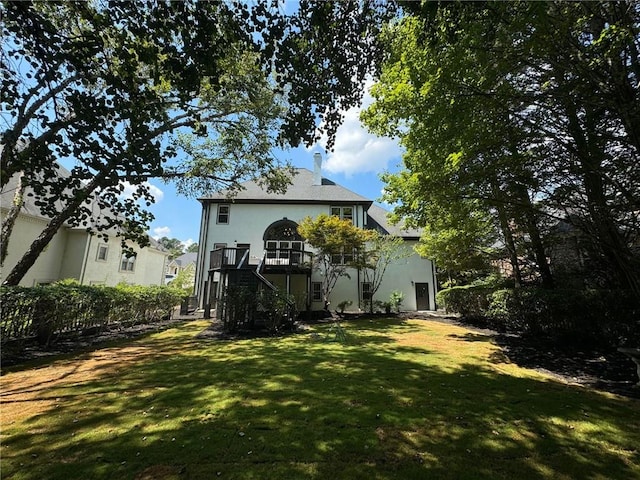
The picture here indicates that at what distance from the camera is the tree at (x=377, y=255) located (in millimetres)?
16188

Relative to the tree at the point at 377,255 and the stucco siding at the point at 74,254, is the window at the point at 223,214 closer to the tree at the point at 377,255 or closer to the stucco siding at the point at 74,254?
the stucco siding at the point at 74,254

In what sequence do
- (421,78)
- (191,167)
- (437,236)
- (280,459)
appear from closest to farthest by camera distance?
(280,459)
(421,78)
(191,167)
(437,236)

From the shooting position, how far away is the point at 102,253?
743 inches

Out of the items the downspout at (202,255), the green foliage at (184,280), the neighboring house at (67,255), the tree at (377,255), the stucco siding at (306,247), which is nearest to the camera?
the neighboring house at (67,255)

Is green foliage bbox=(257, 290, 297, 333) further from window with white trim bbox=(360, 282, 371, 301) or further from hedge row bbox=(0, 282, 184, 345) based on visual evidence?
window with white trim bbox=(360, 282, 371, 301)

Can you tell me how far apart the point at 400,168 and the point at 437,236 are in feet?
14.4

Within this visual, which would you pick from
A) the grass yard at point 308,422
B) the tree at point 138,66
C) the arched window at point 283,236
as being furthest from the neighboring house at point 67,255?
the grass yard at point 308,422

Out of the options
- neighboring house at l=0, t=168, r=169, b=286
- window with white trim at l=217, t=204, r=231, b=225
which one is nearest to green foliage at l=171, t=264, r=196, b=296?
neighboring house at l=0, t=168, r=169, b=286

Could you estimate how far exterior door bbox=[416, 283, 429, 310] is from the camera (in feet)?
63.4

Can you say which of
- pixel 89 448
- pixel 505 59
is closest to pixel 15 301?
pixel 89 448

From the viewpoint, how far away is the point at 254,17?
13.0ft

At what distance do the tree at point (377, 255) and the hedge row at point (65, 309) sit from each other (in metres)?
10.8

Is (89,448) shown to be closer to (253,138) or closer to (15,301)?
(15,301)

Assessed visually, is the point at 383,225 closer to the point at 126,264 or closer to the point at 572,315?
the point at 572,315
